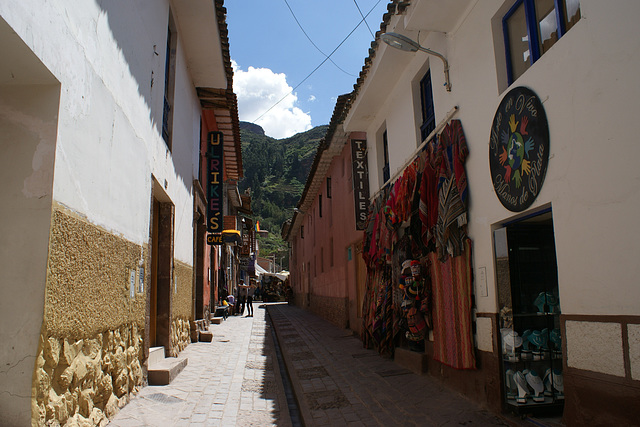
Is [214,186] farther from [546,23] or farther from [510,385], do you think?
[546,23]

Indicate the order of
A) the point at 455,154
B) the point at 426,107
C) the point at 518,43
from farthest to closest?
the point at 426,107 → the point at 455,154 → the point at 518,43

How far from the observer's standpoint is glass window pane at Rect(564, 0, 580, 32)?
13.0ft

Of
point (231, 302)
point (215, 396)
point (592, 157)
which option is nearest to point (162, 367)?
point (215, 396)

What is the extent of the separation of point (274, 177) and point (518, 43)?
4652 inches

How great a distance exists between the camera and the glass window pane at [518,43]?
4909mm

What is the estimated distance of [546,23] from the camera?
14.9 feet

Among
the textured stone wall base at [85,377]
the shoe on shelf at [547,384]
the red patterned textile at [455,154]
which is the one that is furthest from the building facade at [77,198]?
the shoe on shelf at [547,384]

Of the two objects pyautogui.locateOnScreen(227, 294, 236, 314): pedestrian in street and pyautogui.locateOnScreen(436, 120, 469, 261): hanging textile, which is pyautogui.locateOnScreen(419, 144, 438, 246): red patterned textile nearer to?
pyautogui.locateOnScreen(436, 120, 469, 261): hanging textile

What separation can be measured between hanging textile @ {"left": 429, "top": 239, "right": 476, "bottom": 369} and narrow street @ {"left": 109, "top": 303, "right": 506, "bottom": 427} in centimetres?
48

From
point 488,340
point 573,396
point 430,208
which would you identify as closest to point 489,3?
point 430,208

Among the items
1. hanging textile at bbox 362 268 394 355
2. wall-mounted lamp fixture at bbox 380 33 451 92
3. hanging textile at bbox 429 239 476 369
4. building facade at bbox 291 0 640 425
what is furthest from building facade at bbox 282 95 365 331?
A: hanging textile at bbox 429 239 476 369

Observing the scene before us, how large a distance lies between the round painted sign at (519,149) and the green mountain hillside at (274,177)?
88.8m

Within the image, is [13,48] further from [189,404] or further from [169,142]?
[169,142]

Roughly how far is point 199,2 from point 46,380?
692 centimetres
